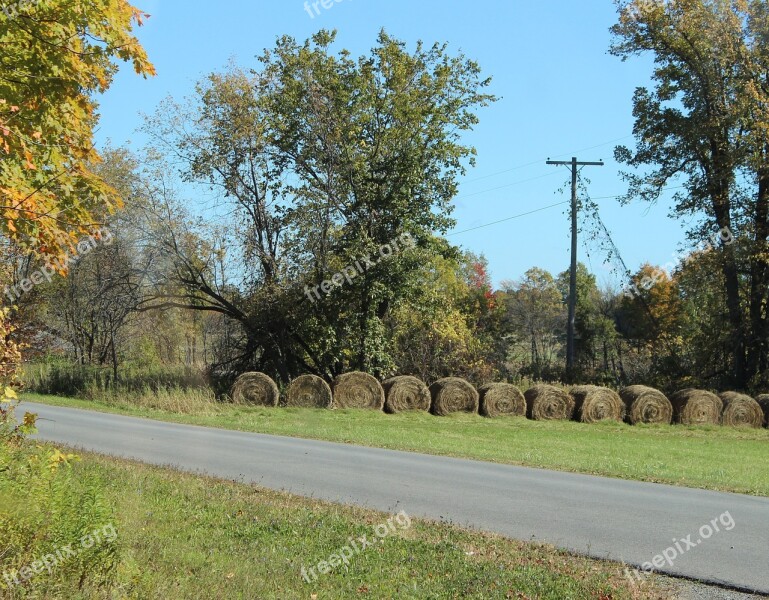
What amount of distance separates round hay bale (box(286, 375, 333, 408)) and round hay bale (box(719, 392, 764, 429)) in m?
14.4

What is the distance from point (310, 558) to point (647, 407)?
2413 centimetres

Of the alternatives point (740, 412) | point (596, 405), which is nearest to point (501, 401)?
point (596, 405)

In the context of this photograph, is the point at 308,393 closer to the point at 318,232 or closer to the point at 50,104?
the point at 318,232

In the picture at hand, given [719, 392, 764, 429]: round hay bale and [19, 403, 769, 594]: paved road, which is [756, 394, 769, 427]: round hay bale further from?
[19, 403, 769, 594]: paved road

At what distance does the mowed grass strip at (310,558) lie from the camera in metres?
6.66

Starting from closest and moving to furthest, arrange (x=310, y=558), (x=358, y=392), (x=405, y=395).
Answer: (x=310, y=558) < (x=358, y=392) < (x=405, y=395)

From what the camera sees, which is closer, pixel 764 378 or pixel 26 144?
pixel 26 144

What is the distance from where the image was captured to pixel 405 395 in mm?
28344

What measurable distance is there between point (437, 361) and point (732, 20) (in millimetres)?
19486

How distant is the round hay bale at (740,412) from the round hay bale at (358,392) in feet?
41.6

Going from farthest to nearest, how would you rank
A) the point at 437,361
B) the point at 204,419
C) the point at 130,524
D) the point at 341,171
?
1. the point at 437,361
2. the point at 341,171
3. the point at 204,419
4. the point at 130,524

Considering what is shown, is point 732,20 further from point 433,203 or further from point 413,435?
point 413,435

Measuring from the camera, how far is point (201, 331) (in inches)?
2229

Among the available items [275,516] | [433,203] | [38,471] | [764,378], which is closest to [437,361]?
[433,203]
